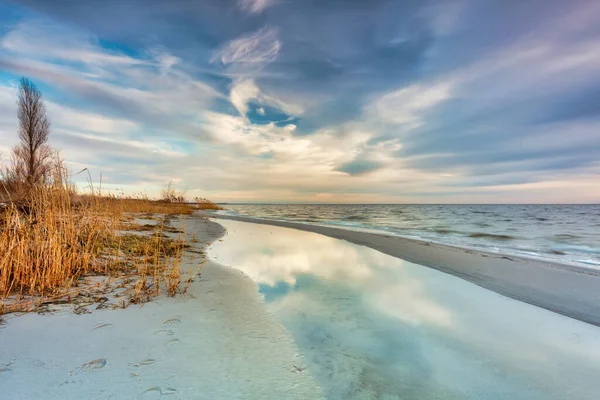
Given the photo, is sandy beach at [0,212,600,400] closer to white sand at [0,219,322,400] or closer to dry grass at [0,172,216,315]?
white sand at [0,219,322,400]

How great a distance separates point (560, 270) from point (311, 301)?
737cm

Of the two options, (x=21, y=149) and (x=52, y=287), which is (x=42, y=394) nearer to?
(x=52, y=287)

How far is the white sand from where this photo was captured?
2.23 m

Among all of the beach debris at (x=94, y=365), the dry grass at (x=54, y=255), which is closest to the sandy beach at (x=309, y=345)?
the beach debris at (x=94, y=365)

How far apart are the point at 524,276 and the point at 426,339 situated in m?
5.11

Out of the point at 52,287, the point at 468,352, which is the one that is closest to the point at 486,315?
the point at 468,352

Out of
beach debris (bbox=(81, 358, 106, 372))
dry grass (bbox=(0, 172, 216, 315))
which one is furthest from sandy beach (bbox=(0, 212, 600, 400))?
→ dry grass (bbox=(0, 172, 216, 315))

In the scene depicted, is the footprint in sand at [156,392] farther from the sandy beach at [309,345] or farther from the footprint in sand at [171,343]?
the footprint in sand at [171,343]

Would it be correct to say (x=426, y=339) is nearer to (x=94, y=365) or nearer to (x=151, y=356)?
(x=151, y=356)

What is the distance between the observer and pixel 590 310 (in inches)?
186

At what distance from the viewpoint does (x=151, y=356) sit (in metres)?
2.69

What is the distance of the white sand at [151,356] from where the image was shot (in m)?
2.23

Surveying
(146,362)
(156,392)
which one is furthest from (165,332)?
(156,392)

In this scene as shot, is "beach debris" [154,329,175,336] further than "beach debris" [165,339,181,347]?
Yes
